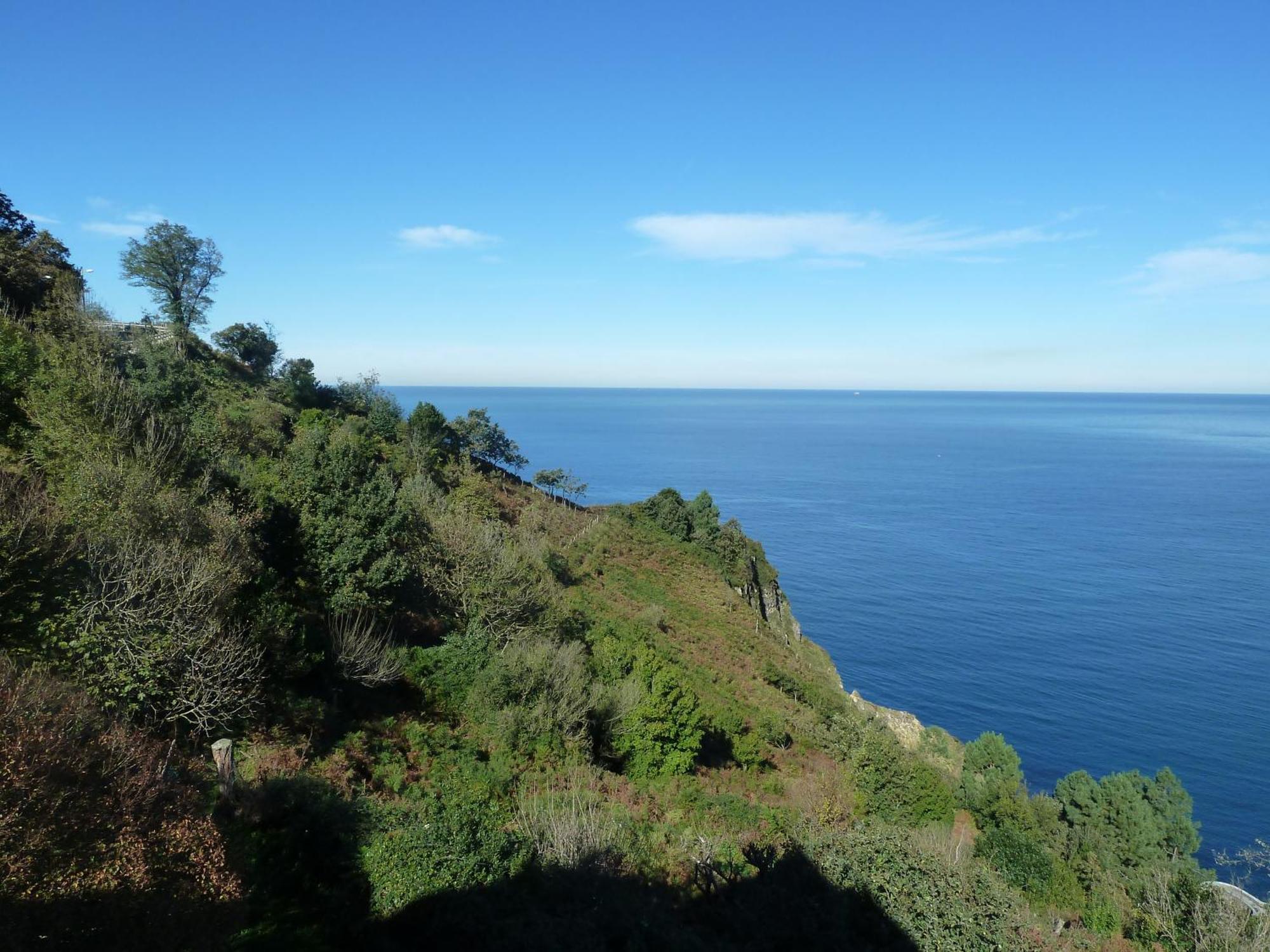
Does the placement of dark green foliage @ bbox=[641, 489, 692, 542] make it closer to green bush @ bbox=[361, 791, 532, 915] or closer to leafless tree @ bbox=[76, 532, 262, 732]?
leafless tree @ bbox=[76, 532, 262, 732]

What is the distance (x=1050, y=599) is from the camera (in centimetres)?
6700

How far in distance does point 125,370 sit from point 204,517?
63.4 ft

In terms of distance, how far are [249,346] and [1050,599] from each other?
7436cm

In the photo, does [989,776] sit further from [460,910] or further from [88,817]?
[88,817]

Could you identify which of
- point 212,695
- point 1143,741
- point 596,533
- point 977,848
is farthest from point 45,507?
point 1143,741

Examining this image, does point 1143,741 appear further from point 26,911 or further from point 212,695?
point 26,911

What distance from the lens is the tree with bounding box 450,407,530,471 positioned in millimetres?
63875

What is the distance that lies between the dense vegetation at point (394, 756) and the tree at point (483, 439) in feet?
84.8

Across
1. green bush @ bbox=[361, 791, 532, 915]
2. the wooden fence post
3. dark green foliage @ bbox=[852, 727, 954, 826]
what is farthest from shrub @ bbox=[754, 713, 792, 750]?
the wooden fence post

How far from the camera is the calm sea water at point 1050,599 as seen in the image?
44156 mm

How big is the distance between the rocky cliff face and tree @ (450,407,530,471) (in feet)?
83.6

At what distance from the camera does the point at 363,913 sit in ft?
35.9

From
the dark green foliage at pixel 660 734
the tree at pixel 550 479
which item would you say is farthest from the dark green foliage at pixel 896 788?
the tree at pixel 550 479

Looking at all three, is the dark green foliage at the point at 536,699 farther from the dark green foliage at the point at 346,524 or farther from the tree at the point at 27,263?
the tree at the point at 27,263
